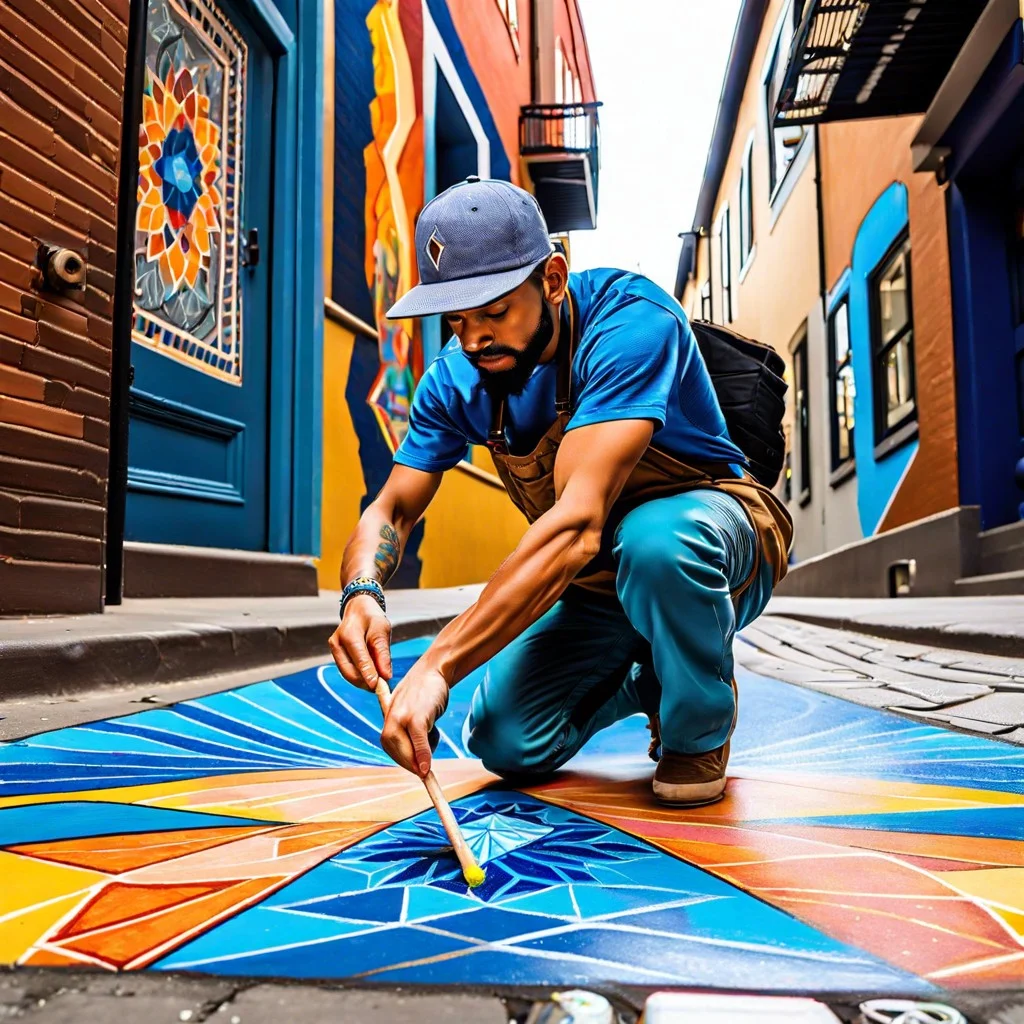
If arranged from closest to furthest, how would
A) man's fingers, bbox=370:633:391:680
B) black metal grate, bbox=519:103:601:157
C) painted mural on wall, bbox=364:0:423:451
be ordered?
man's fingers, bbox=370:633:391:680 < painted mural on wall, bbox=364:0:423:451 < black metal grate, bbox=519:103:601:157

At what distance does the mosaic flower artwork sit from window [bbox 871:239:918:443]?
594 cm

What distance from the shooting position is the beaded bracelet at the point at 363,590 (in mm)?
1630

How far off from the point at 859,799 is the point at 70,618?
213cm

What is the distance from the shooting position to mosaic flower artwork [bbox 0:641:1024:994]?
100 centimetres

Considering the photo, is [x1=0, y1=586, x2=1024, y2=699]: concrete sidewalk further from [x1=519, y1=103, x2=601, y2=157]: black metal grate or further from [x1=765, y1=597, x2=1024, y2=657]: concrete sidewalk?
[x1=519, y1=103, x2=601, y2=157]: black metal grate

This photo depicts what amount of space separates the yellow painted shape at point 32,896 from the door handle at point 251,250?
12.9 feet

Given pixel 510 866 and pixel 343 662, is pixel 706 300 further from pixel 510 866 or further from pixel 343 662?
pixel 510 866

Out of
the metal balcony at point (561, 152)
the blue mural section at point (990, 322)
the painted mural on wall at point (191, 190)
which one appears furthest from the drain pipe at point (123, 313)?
the metal balcony at point (561, 152)

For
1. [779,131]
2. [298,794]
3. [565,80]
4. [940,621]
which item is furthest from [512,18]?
[298,794]

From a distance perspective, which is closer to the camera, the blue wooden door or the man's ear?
the man's ear

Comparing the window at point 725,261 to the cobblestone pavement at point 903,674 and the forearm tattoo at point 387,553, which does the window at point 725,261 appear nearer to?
the cobblestone pavement at point 903,674

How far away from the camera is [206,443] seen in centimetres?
435

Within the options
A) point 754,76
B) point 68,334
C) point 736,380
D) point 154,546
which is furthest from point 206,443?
point 754,76

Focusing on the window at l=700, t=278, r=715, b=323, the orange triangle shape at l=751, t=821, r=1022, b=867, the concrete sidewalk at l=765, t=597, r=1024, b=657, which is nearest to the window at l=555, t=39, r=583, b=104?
the window at l=700, t=278, r=715, b=323
